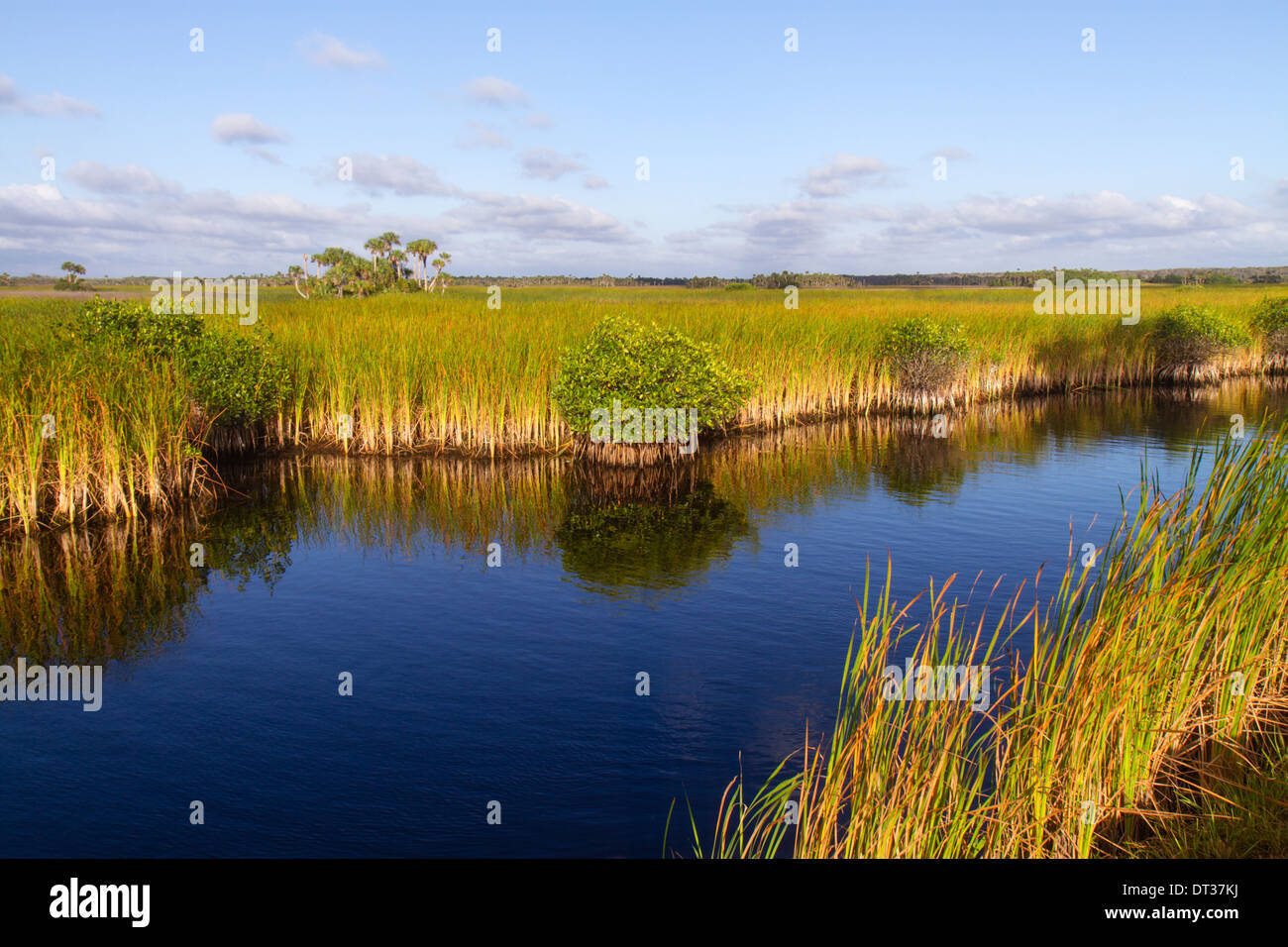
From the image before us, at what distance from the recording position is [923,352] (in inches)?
1097

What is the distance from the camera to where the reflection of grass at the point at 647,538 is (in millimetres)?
13391

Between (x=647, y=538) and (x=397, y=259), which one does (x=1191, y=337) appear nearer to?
(x=647, y=538)

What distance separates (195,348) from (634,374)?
9.28 metres

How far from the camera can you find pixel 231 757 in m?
7.99

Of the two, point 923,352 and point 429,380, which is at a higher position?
point 923,352

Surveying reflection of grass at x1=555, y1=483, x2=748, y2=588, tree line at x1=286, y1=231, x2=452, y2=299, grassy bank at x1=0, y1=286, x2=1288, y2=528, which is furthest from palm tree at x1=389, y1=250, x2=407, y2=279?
reflection of grass at x1=555, y1=483, x2=748, y2=588

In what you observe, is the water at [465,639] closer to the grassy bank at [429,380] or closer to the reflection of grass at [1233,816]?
the grassy bank at [429,380]

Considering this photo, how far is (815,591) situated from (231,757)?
7.37 m

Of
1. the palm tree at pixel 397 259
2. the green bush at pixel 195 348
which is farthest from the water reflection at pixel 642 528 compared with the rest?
the palm tree at pixel 397 259

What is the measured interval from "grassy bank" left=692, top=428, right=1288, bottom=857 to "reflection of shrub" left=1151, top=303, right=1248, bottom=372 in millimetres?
31961

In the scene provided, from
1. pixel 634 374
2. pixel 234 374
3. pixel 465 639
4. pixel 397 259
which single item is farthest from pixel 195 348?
pixel 397 259

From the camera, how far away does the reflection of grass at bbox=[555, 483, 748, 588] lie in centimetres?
1339
